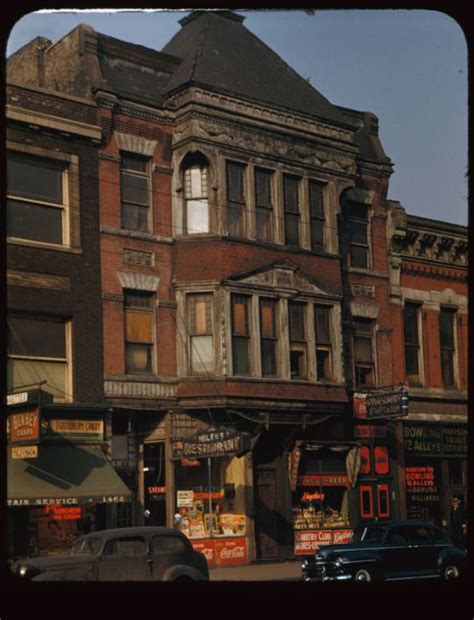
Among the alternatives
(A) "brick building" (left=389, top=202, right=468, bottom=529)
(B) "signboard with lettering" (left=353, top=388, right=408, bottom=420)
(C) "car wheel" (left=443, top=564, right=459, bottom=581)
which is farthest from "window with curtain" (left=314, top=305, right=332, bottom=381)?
(C) "car wheel" (left=443, top=564, right=459, bottom=581)

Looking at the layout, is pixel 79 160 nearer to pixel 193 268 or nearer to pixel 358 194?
pixel 193 268

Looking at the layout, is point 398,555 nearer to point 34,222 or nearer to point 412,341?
point 34,222

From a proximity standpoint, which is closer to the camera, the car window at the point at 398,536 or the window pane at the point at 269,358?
the car window at the point at 398,536

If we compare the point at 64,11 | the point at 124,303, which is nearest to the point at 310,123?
the point at 124,303

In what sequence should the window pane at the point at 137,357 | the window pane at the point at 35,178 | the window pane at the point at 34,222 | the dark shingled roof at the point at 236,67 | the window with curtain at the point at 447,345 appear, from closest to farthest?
the window pane at the point at 34,222 → the window pane at the point at 35,178 → the window pane at the point at 137,357 → the dark shingled roof at the point at 236,67 → the window with curtain at the point at 447,345

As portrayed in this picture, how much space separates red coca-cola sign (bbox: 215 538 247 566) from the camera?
25.5 m

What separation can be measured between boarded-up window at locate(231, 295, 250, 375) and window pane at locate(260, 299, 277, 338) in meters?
0.48

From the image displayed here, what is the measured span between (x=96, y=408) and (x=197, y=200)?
630cm

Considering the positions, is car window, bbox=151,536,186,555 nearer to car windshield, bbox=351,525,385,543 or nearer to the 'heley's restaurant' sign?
car windshield, bbox=351,525,385,543

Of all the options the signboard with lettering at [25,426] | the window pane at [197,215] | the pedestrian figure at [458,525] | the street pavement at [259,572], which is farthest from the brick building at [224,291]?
the signboard with lettering at [25,426]

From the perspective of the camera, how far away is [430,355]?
32375 mm

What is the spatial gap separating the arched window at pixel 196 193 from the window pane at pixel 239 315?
2.01 metres

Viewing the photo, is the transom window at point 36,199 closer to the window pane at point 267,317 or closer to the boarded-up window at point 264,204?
the boarded-up window at point 264,204

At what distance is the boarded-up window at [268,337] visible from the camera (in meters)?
26.9
